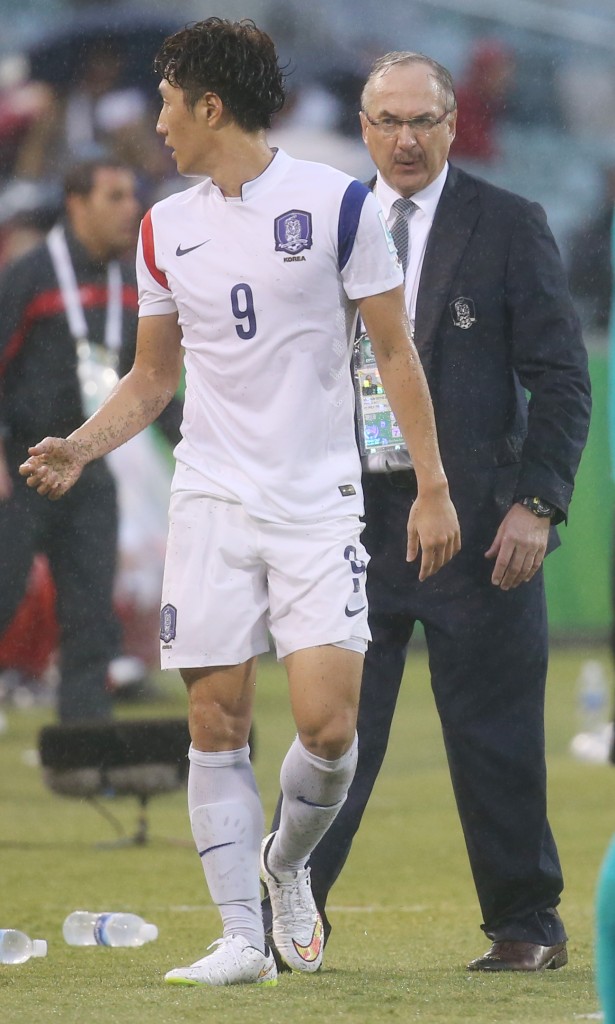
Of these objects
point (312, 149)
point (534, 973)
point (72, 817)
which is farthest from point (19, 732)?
point (534, 973)

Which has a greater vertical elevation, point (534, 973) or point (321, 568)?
point (321, 568)

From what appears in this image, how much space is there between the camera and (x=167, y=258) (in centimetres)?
377

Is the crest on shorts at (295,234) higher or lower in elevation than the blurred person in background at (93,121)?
lower

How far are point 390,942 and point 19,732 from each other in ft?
20.8

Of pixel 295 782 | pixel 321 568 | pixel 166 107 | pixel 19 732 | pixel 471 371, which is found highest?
pixel 166 107

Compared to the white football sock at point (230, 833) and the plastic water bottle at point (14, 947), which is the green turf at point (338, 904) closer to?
the plastic water bottle at point (14, 947)

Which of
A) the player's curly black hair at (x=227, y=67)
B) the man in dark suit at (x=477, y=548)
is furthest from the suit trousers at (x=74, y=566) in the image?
the player's curly black hair at (x=227, y=67)

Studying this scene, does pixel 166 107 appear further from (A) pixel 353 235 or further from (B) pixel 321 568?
(B) pixel 321 568

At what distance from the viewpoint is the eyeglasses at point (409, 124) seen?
421 centimetres

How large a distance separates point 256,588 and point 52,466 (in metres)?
0.48

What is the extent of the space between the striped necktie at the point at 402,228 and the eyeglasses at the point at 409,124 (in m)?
0.16

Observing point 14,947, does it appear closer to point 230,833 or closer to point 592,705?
point 230,833

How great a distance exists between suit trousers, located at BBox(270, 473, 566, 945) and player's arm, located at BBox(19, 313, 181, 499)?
595mm

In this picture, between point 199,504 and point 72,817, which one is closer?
point 199,504
